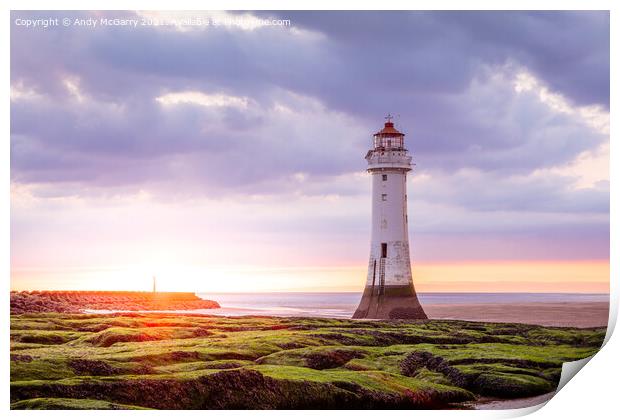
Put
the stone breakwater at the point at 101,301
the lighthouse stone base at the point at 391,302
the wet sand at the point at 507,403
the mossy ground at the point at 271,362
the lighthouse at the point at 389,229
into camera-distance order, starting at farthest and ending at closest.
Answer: the stone breakwater at the point at 101,301 < the lighthouse stone base at the point at 391,302 < the lighthouse at the point at 389,229 < the wet sand at the point at 507,403 < the mossy ground at the point at 271,362

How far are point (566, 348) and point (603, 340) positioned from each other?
137 centimetres

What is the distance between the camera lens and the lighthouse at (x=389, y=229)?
37812 mm

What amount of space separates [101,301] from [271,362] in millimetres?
35168

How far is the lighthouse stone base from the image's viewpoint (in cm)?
3806

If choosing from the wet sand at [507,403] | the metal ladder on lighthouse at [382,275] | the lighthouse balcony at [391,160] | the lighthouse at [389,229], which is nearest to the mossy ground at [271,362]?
the wet sand at [507,403]

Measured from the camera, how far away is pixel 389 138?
38.1m

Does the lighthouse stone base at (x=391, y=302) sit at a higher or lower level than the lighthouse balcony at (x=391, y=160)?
lower

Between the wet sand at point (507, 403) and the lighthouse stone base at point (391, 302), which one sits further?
the lighthouse stone base at point (391, 302)

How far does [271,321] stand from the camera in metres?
36.3

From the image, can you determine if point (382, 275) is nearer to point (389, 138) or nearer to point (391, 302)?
point (391, 302)

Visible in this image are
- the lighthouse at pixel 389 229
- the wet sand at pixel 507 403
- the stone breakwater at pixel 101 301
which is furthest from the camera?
the stone breakwater at pixel 101 301

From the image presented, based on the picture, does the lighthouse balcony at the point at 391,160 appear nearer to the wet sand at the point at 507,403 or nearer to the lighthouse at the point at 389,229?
the lighthouse at the point at 389,229
